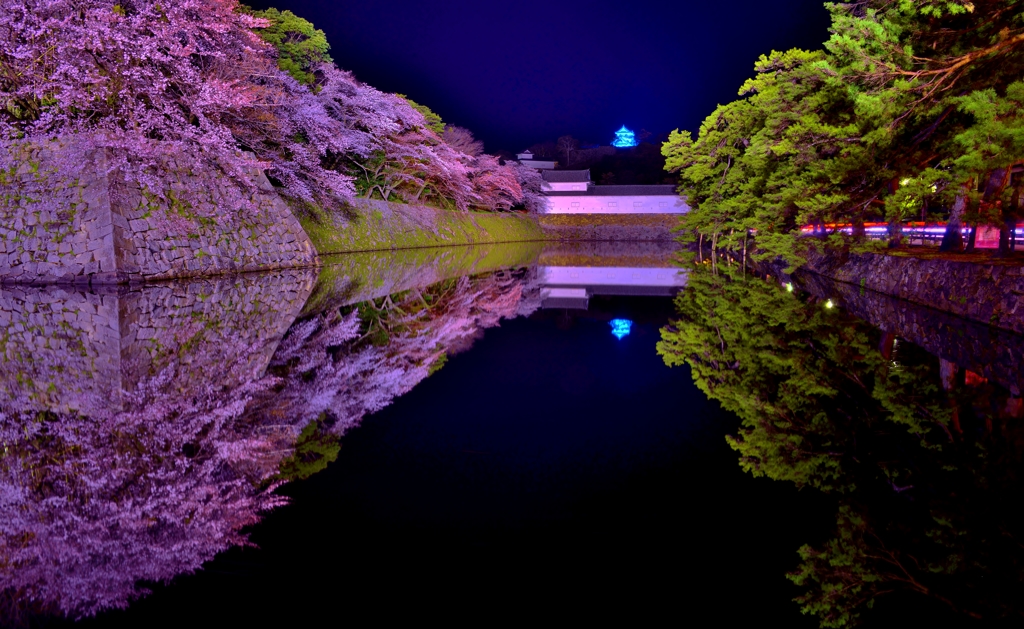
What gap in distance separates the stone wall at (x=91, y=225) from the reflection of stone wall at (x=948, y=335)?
10.9 meters

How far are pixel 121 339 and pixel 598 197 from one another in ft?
158

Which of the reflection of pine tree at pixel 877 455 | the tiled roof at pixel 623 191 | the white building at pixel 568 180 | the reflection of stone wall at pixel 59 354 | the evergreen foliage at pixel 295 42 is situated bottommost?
the reflection of pine tree at pixel 877 455

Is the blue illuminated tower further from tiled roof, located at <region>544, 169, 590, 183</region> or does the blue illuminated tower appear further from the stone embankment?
the stone embankment

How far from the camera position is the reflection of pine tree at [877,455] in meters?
1.98

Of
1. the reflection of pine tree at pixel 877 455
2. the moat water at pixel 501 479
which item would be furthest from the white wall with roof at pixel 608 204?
the moat water at pixel 501 479

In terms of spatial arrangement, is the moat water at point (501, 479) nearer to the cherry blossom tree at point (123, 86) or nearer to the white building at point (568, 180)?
the cherry blossom tree at point (123, 86)

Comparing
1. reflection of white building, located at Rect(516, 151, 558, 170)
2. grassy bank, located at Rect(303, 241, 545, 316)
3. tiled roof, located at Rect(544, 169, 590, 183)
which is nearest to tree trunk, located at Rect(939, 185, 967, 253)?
grassy bank, located at Rect(303, 241, 545, 316)

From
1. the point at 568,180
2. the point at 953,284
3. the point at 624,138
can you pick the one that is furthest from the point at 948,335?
the point at 624,138

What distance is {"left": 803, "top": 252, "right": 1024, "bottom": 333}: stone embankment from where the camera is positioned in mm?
6488

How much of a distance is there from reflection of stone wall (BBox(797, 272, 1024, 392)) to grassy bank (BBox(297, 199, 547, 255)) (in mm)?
14510

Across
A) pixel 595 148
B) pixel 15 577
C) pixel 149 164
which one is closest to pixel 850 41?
pixel 15 577

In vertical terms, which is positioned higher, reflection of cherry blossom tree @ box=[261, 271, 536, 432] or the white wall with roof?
the white wall with roof

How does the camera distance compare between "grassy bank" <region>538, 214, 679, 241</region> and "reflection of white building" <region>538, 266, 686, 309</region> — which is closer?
"reflection of white building" <region>538, 266, 686, 309</region>

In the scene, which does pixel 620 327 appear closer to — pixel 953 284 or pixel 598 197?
pixel 953 284
